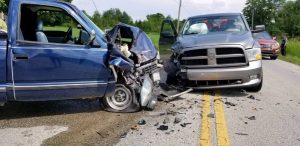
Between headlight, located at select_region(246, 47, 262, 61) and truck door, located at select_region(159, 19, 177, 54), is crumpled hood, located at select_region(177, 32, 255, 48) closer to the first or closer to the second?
headlight, located at select_region(246, 47, 262, 61)

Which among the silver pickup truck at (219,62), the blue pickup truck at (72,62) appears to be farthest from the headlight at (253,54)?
the blue pickup truck at (72,62)

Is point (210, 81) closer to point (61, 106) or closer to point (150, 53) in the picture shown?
point (150, 53)

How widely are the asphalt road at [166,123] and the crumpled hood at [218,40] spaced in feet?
3.64

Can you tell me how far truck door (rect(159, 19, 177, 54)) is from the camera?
10305 millimetres

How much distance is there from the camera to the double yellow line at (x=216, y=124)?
5.29 m

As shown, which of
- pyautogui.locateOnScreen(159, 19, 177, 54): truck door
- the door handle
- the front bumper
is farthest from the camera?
pyautogui.locateOnScreen(159, 19, 177, 54): truck door

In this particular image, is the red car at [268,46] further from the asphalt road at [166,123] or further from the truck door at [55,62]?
the truck door at [55,62]

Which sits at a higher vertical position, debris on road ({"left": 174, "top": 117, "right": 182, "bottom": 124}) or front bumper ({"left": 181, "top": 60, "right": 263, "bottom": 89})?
front bumper ({"left": 181, "top": 60, "right": 263, "bottom": 89})

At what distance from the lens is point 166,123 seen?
6195 mm

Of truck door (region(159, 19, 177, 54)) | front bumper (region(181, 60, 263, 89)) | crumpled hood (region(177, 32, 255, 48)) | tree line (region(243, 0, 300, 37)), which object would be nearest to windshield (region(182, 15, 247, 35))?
truck door (region(159, 19, 177, 54))

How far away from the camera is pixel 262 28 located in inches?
409

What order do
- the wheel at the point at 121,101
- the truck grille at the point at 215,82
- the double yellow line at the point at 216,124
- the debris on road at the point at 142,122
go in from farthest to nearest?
1. the truck grille at the point at 215,82
2. the wheel at the point at 121,101
3. the debris on road at the point at 142,122
4. the double yellow line at the point at 216,124

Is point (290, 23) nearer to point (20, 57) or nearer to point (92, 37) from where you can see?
point (92, 37)

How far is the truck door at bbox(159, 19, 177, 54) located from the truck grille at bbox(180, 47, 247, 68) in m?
1.85
